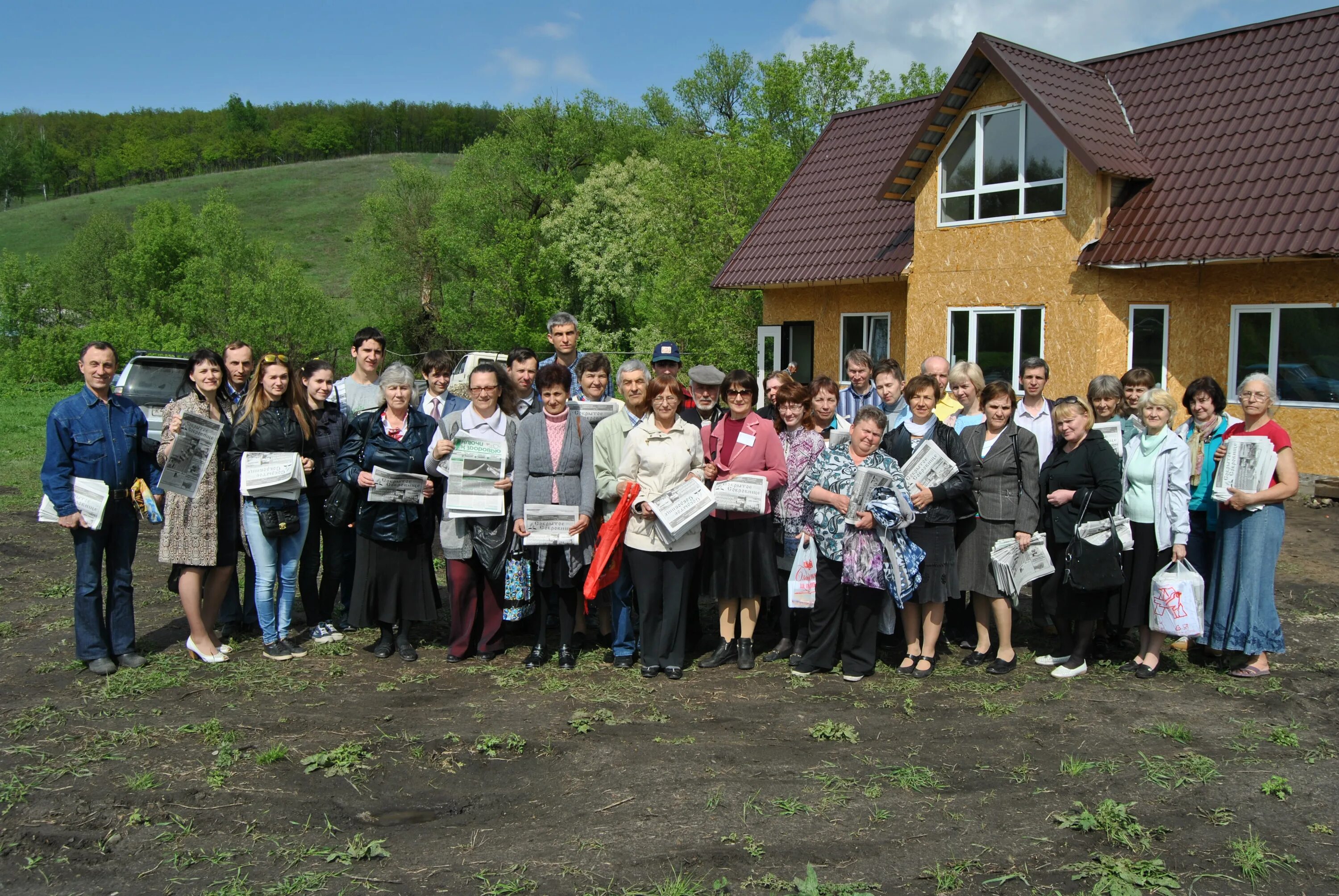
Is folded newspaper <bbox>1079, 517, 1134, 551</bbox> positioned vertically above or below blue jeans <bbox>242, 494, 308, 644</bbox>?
above

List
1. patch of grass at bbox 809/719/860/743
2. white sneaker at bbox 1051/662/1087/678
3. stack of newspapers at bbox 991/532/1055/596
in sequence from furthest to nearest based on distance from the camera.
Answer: white sneaker at bbox 1051/662/1087/678 → stack of newspapers at bbox 991/532/1055/596 → patch of grass at bbox 809/719/860/743

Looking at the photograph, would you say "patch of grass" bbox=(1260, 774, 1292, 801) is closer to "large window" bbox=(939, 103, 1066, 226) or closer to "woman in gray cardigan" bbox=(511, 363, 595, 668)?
"woman in gray cardigan" bbox=(511, 363, 595, 668)

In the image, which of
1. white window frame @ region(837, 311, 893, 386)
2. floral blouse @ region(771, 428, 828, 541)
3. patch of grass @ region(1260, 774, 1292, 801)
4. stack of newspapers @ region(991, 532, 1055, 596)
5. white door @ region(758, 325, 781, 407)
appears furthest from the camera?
white door @ region(758, 325, 781, 407)

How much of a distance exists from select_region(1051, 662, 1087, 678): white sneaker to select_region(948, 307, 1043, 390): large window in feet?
27.4

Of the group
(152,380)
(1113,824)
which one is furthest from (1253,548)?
(152,380)

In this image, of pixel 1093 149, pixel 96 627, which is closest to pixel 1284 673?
pixel 96 627

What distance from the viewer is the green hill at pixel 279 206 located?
71125 millimetres

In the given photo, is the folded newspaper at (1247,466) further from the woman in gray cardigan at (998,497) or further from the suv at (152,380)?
the suv at (152,380)

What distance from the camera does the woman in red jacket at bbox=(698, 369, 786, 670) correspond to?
6391 mm

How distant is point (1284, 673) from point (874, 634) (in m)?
2.75

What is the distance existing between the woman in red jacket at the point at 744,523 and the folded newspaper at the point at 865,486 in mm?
560

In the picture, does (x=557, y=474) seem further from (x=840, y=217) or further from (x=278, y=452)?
(x=840, y=217)

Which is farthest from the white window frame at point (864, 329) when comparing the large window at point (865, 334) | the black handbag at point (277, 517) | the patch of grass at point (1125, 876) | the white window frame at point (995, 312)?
the patch of grass at point (1125, 876)

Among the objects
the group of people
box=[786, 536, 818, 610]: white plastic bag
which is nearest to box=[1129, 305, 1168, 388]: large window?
the group of people
